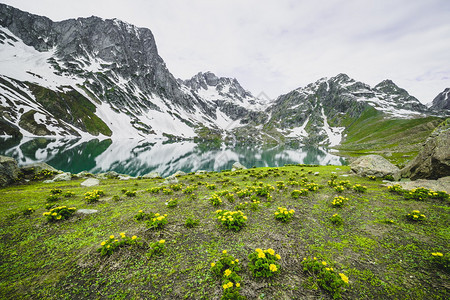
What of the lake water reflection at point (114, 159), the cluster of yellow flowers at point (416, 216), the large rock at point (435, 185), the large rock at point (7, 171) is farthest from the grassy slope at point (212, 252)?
the lake water reflection at point (114, 159)

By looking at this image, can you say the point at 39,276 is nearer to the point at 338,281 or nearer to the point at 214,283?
the point at 214,283

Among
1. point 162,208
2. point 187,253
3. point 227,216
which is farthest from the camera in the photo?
point 162,208

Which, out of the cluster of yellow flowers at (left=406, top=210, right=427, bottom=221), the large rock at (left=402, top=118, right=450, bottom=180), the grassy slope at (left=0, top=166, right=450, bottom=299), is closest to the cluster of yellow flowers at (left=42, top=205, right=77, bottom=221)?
the grassy slope at (left=0, top=166, right=450, bottom=299)

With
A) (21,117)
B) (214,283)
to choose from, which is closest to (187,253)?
(214,283)

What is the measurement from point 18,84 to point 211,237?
774 feet

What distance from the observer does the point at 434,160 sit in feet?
49.4

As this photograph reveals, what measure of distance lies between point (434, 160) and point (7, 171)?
42.5 m

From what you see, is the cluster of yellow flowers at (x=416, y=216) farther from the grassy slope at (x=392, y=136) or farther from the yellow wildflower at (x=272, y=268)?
the grassy slope at (x=392, y=136)

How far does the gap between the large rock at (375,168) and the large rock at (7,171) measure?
40.0 m

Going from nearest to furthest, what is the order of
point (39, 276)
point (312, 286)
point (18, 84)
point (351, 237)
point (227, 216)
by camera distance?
point (312, 286) < point (39, 276) < point (351, 237) < point (227, 216) < point (18, 84)

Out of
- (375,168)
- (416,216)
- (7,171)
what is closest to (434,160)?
(375,168)

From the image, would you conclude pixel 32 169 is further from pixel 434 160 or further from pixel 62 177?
pixel 434 160

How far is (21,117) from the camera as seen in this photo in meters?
119

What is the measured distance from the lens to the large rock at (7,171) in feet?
57.2
